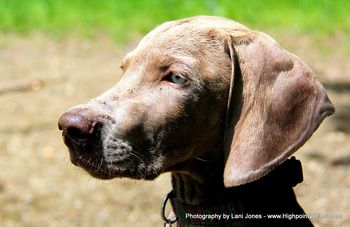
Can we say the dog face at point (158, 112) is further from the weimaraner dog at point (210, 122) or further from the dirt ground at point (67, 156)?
the dirt ground at point (67, 156)

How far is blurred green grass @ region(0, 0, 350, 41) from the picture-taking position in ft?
38.2

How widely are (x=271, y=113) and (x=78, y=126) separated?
0.89m

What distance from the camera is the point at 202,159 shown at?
145 inches

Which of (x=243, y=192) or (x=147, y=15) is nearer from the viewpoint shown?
(x=243, y=192)

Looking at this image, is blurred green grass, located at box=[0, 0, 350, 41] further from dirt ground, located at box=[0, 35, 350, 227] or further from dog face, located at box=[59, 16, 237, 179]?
dog face, located at box=[59, 16, 237, 179]

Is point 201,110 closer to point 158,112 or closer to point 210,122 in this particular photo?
point 210,122

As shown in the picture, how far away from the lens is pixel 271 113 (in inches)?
136

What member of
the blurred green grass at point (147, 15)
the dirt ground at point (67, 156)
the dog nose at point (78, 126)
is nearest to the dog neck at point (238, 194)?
the dog nose at point (78, 126)

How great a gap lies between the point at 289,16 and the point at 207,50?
8452 mm

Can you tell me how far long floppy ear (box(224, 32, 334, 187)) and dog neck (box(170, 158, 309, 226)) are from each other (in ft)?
0.62

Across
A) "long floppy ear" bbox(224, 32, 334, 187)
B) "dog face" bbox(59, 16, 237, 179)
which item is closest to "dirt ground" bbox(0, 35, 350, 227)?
"dog face" bbox(59, 16, 237, 179)

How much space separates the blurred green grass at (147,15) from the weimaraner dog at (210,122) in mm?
7782

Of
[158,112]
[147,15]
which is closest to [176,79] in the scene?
[158,112]

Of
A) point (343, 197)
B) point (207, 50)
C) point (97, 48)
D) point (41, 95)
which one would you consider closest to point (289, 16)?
point (97, 48)
